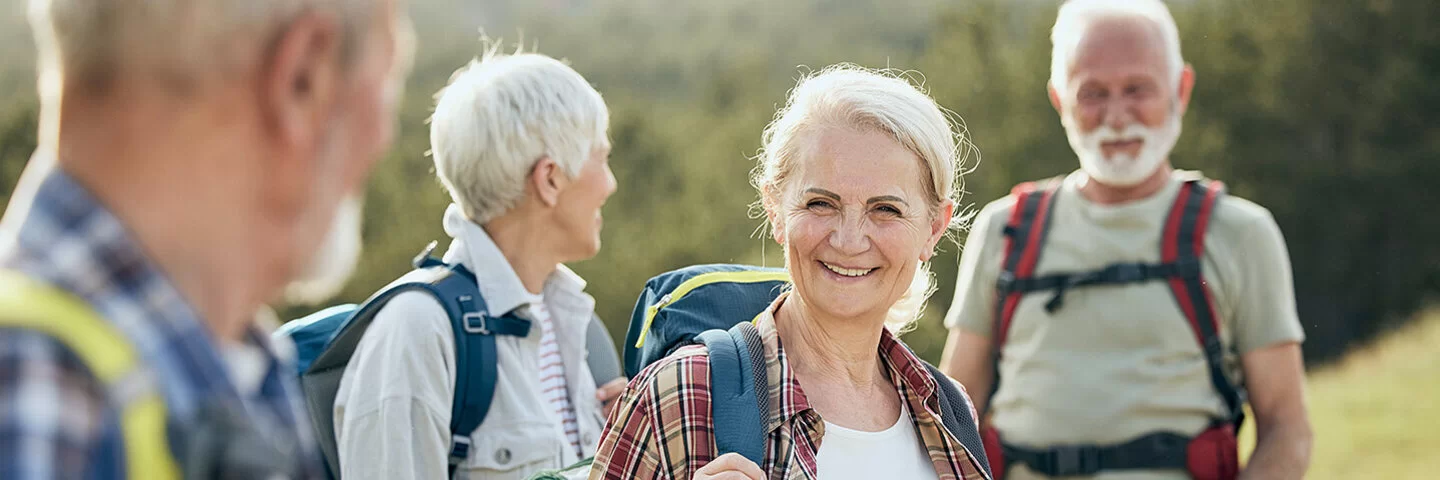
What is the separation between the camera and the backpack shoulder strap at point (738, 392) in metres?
2.30

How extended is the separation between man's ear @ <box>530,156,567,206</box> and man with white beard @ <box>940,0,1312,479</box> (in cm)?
170

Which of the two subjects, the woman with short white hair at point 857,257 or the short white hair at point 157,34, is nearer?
the short white hair at point 157,34

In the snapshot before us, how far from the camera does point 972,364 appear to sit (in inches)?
175

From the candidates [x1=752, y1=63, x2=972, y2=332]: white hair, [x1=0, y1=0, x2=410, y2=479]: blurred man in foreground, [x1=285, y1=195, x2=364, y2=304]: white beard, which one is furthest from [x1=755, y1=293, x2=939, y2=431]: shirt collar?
[x1=0, y1=0, x2=410, y2=479]: blurred man in foreground

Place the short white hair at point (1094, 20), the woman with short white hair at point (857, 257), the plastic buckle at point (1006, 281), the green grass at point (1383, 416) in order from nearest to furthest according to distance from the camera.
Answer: the woman with short white hair at point (857, 257) < the plastic buckle at point (1006, 281) < the short white hair at point (1094, 20) < the green grass at point (1383, 416)

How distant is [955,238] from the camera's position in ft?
10.5

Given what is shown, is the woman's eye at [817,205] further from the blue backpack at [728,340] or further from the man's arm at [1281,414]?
the man's arm at [1281,414]

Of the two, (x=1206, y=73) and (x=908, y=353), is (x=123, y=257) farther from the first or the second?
(x=1206, y=73)

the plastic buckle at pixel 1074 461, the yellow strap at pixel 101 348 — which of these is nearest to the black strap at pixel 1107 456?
the plastic buckle at pixel 1074 461

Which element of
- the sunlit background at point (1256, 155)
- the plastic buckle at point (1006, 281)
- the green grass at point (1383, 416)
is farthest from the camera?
the sunlit background at point (1256, 155)

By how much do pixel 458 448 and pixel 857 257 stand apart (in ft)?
2.89

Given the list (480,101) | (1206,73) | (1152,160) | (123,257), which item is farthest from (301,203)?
(1206,73)

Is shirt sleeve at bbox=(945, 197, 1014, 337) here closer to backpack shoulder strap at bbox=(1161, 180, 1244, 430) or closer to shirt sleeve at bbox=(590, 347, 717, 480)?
backpack shoulder strap at bbox=(1161, 180, 1244, 430)

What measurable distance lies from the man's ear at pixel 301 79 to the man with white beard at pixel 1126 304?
3309mm
